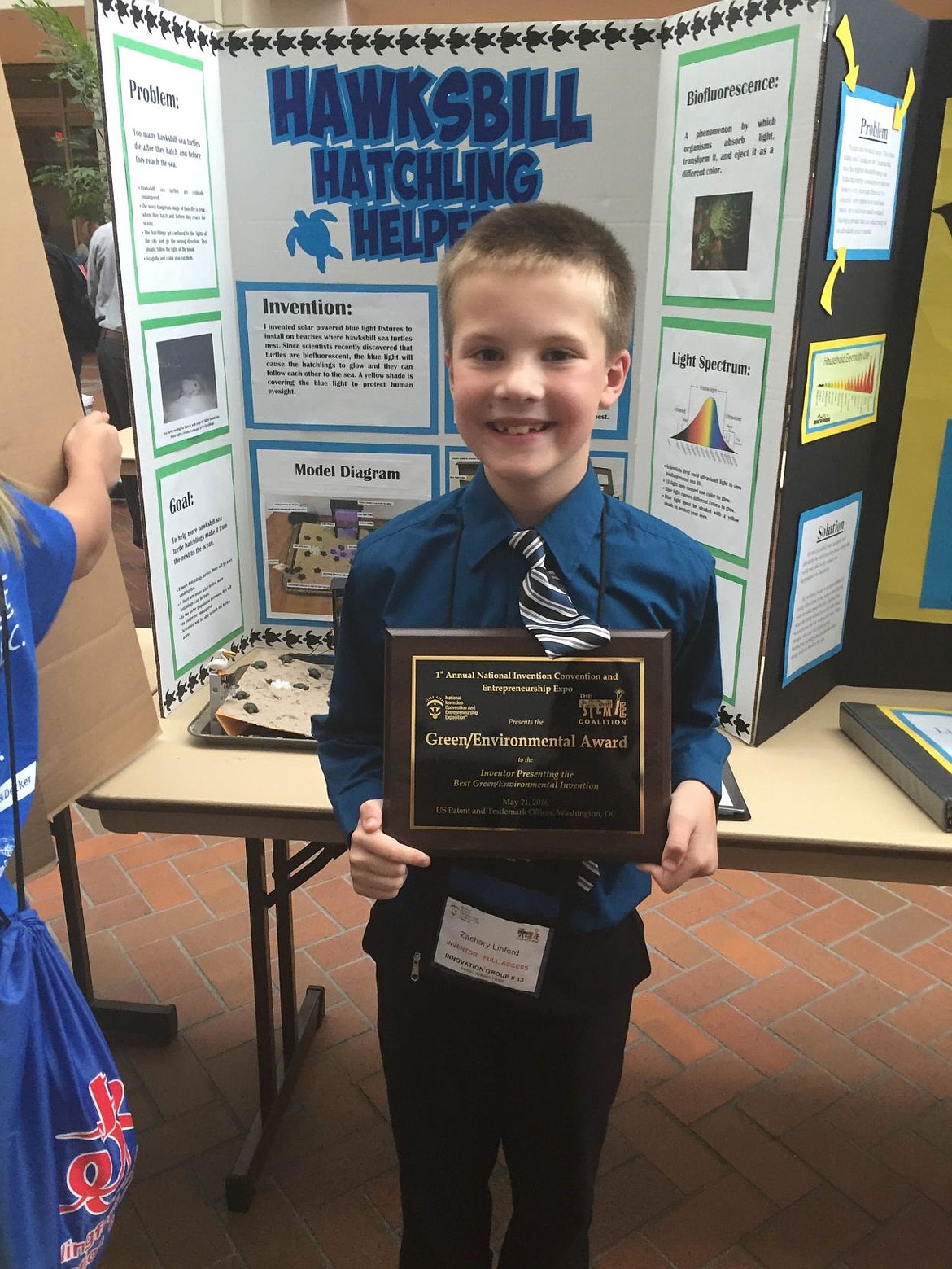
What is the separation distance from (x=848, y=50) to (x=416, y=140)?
2.70ft

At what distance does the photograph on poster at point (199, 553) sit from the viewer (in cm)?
191

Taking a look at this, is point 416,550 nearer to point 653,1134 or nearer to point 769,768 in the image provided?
point 769,768

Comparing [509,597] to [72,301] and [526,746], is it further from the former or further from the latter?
[72,301]

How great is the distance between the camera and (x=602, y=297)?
1129 millimetres

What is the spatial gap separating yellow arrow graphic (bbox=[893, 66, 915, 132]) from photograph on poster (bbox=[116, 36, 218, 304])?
1.28 m

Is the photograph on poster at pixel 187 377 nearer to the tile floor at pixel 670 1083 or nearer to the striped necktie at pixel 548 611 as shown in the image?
the striped necktie at pixel 548 611

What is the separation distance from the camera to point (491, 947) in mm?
1284

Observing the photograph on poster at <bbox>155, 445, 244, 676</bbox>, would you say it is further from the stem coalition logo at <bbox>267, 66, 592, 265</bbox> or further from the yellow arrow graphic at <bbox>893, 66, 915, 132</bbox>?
the yellow arrow graphic at <bbox>893, 66, 915, 132</bbox>

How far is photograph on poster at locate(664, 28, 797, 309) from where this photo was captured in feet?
5.10

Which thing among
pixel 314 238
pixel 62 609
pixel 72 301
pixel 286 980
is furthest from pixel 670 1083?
pixel 72 301

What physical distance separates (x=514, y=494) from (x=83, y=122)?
48.4 ft

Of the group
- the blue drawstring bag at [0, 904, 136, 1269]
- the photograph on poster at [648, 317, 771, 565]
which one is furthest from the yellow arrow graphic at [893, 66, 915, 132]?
the blue drawstring bag at [0, 904, 136, 1269]

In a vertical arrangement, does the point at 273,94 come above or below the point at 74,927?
above

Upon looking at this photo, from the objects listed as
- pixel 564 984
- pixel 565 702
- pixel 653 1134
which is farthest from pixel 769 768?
pixel 653 1134
